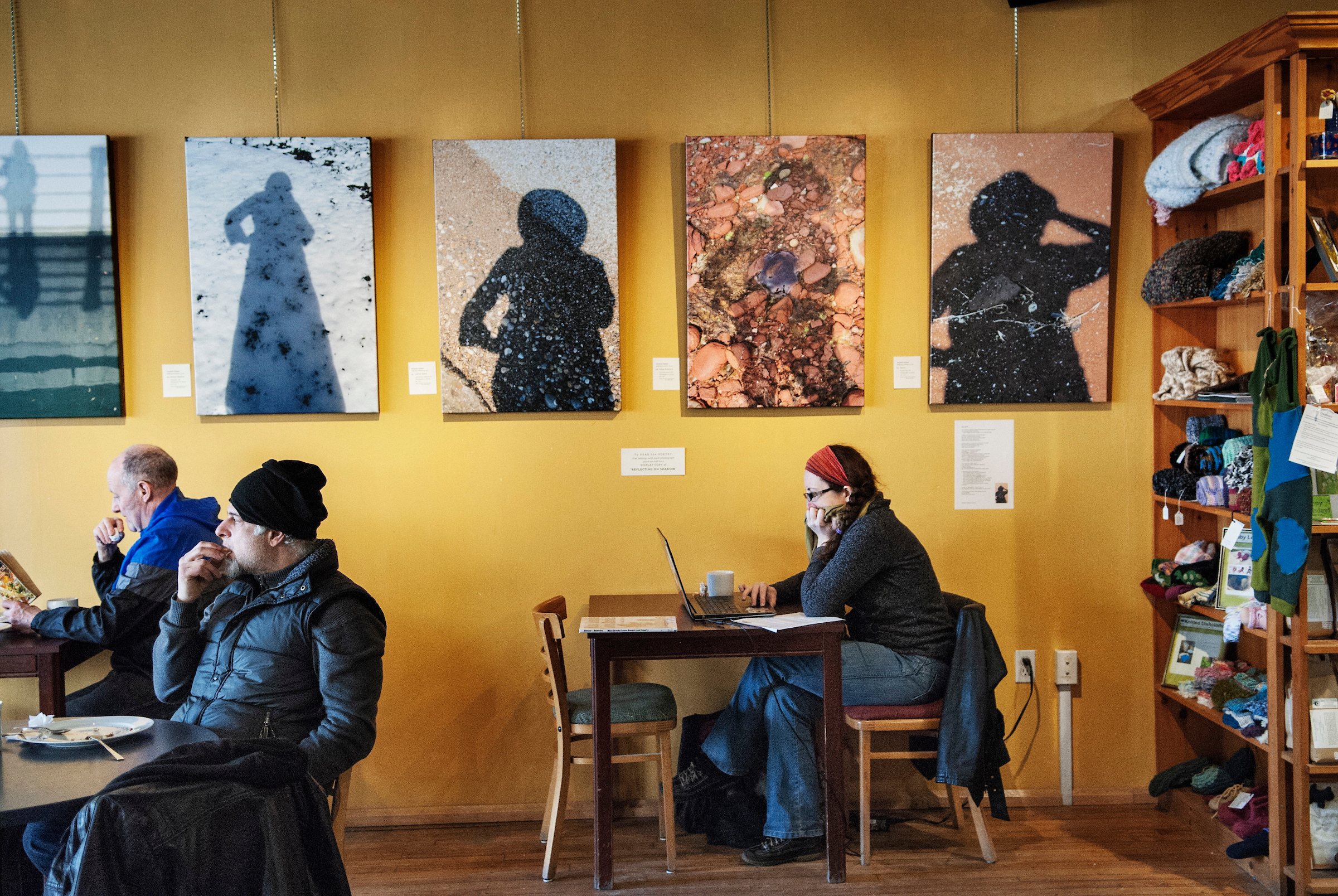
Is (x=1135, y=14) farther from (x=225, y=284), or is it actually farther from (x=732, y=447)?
(x=225, y=284)

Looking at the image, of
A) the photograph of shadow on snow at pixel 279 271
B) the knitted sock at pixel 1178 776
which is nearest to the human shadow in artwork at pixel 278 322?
the photograph of shadow on snow at pixel 279 271

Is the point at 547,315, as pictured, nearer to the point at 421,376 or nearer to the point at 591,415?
the point at 591,415

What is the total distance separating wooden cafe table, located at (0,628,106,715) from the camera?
270cm

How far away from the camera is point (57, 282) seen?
3.28 m

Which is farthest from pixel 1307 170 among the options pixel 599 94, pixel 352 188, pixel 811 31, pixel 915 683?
pixel 352 188

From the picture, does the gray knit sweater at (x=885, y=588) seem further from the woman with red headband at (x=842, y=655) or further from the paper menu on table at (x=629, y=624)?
the paper menu on table at (x=629, y=624)

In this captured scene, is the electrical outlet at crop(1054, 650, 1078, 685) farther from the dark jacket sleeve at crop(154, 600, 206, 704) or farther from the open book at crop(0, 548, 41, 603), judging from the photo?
the open book at crop(0, 548, 41, 603)

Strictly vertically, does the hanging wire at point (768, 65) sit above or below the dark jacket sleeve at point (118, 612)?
above

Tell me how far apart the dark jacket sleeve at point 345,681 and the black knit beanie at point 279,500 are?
0.21 meters

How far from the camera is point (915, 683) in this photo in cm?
293

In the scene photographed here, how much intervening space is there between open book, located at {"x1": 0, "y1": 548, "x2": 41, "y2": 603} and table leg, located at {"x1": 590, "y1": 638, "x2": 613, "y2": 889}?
1687 millimetres

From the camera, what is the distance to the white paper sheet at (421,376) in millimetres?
3365

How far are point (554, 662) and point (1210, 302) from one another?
95.1 inches

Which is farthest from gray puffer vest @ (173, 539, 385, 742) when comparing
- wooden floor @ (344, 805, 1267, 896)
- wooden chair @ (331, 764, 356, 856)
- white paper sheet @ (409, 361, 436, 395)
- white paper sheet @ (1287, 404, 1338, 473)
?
white paper sheet @ (1287, 404, 1338, 473)
